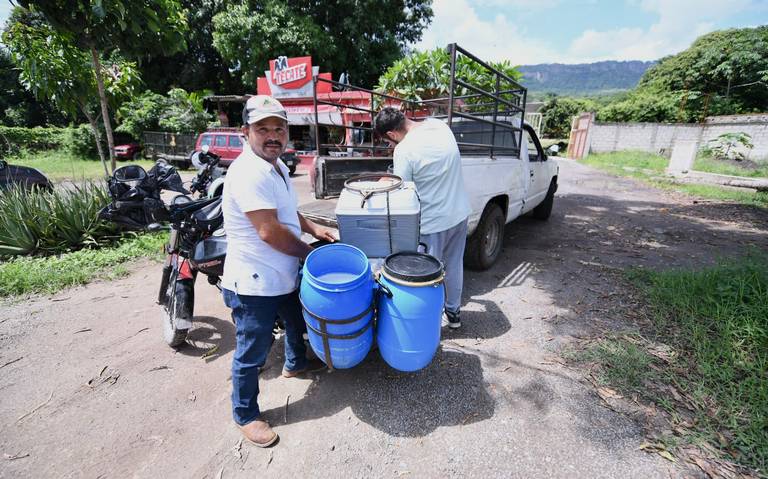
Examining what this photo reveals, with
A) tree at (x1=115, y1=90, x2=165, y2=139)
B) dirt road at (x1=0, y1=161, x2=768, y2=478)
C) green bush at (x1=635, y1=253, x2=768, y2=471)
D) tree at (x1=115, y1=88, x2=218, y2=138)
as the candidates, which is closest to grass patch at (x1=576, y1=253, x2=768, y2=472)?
green bush at (x1=635, y1=253, x2=768, y2=471)

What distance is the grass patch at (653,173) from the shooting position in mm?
8305

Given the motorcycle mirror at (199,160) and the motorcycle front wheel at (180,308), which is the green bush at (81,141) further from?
the motorcycle front wheel at (180,308)

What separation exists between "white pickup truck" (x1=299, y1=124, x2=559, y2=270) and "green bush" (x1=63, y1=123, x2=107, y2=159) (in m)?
20.7

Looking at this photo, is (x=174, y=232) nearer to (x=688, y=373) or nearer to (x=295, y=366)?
(x=295, y=366)

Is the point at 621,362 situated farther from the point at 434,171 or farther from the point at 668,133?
the point at 668,133

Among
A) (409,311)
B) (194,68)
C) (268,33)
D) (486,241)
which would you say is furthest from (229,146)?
(194,68)

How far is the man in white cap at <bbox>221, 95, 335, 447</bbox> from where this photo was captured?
173 cm

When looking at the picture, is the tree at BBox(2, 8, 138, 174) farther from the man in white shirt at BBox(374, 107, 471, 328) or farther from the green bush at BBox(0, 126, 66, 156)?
the green bush at BBox(0, 126, 66, 156)

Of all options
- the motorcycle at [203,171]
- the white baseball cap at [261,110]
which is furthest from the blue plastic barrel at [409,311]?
the motorcycle at [203,171]

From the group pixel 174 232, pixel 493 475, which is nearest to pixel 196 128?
pixel 174 232

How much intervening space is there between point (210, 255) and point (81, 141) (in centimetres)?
2234

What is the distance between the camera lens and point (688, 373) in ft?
7.78

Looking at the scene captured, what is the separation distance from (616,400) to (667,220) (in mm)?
5992

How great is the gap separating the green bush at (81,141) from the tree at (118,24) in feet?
59.0
